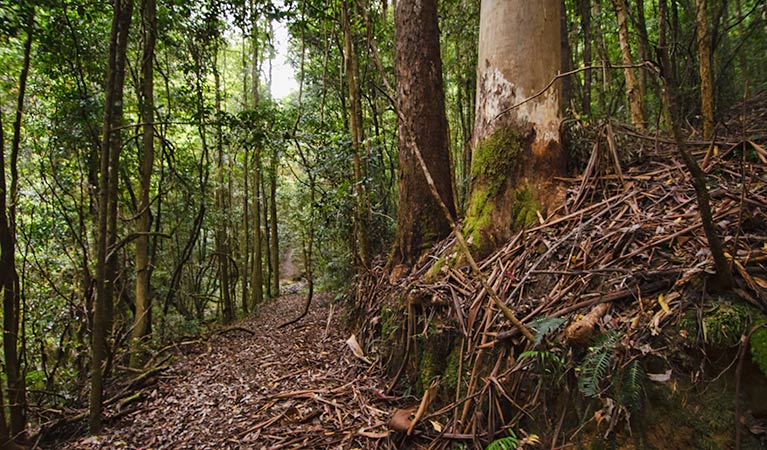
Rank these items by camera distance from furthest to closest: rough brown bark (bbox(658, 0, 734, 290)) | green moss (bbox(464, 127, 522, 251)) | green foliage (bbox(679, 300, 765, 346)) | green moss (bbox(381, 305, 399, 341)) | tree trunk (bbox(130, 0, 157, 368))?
tree trunk (bbox(130, 0, 157, 368)), green moss (bbox(381, 305, 399, 341)), green moss (bbox(464, 127, 522, 251)), green foliage (bbox(679, 300, 765, 346)), rough brown bark (bbox(658, 0, 734, 290))

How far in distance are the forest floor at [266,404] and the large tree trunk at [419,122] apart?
135 centimetres

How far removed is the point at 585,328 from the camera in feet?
5.69

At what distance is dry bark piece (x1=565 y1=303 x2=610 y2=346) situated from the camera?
1724mm

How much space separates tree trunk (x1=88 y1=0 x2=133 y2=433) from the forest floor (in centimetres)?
57

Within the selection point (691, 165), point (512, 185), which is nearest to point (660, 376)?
point (691, 165)

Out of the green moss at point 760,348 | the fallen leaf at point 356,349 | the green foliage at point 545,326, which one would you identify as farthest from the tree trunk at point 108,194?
the green moss at point 760,348

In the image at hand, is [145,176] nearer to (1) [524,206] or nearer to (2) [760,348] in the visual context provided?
(1) [524,206]

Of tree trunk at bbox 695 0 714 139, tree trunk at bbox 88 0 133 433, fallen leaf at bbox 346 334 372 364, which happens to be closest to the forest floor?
fallen leaf at bbox 346 334 372 364

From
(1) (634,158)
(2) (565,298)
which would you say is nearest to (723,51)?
(1) (634,158)

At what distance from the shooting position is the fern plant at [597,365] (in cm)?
155

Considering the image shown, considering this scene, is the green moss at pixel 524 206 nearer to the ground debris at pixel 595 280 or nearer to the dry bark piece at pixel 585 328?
the ground debris at pixel 595 280

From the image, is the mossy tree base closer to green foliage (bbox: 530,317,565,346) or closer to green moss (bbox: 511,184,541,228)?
green moss (bbox: 511,184,541,228)

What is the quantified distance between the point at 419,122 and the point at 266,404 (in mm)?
2972

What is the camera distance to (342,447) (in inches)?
95.7
